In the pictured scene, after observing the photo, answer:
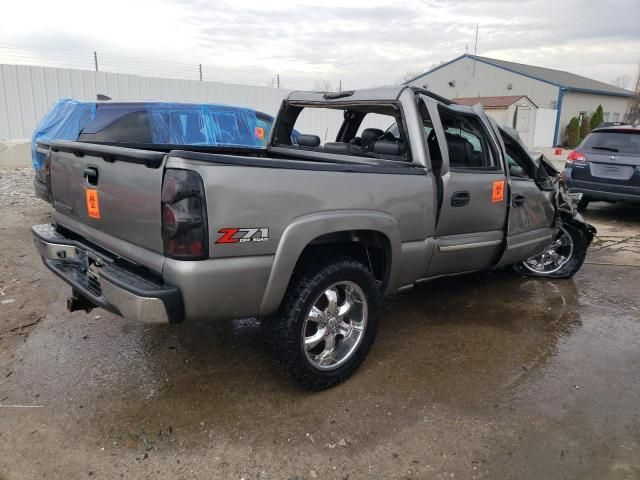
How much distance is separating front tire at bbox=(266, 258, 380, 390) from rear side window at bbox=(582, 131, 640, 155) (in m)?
6.93

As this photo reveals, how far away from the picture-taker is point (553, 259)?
5.73 meters

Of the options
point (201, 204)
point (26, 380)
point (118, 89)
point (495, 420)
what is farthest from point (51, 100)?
point (495, 420)

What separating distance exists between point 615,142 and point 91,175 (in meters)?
8.31

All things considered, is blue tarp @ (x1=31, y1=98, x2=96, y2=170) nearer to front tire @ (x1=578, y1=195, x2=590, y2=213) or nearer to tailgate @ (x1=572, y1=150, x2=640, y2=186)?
tailgate @ (x1=572, y1=150, x2=640, y2=186)

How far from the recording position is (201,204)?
99.0 inches

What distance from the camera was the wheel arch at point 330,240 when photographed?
2.82 meters

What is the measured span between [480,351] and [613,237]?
517cm

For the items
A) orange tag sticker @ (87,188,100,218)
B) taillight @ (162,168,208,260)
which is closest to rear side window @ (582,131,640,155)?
taillight @ (162,168,208,260)

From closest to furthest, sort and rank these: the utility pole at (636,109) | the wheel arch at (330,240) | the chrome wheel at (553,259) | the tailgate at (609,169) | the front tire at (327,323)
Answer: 1. the wheel arch at (330,240)
2. the front tire at (327,323)
3. the chrome wheel at (553,259)
4. the tailgate at (609,169)
5. the utility pole at (636,109)

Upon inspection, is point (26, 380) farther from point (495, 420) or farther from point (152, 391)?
point (495, 420)

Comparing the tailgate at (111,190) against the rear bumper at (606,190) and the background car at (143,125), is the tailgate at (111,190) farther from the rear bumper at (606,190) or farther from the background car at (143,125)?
the rear bumper at (606,190)

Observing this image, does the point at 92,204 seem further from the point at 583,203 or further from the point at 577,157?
the point at 583,203

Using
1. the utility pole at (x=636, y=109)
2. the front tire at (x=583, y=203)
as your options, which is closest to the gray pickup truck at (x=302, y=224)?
the front tire at (x=583, y=203)

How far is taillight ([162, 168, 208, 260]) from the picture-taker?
2502mm
